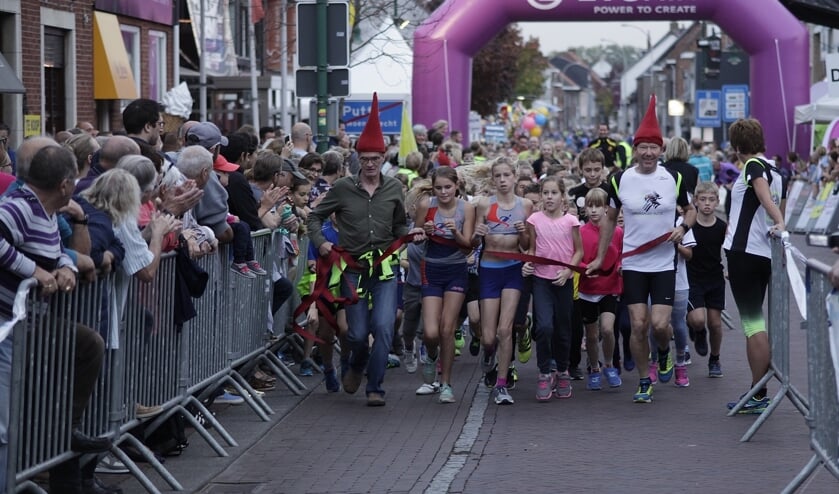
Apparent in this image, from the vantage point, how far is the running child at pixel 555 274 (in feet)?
35.4

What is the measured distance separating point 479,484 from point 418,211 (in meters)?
3.41

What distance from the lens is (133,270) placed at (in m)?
7.11

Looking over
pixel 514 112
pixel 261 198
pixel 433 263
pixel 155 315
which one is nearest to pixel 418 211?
pixel 433 263

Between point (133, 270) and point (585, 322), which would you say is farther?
point (585, 322)

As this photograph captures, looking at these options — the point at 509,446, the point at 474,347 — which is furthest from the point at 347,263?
the point at 474,347

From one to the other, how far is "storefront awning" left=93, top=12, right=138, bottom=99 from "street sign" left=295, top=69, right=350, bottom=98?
21.2 feet

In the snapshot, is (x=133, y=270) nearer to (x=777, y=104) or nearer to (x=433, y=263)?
(x=433, y=263)

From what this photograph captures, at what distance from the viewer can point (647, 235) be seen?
33.7ft

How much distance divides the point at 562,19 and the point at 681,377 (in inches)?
682

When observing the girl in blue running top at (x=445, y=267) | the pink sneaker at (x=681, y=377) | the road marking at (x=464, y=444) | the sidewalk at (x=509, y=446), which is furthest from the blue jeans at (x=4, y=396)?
the pink sneaker at (x=681, y=377)

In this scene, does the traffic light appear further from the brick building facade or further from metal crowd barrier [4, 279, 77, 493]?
metal crowd barrier [4, 279, 77, 493]

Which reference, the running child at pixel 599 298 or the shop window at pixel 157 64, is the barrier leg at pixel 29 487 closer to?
the running child at pixel 599 298

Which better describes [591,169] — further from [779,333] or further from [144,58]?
[144,58]

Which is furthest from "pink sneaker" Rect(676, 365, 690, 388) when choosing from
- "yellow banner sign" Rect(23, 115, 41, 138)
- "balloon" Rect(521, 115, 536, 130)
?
"balloon" Rect(521, 115, 536, 130)
